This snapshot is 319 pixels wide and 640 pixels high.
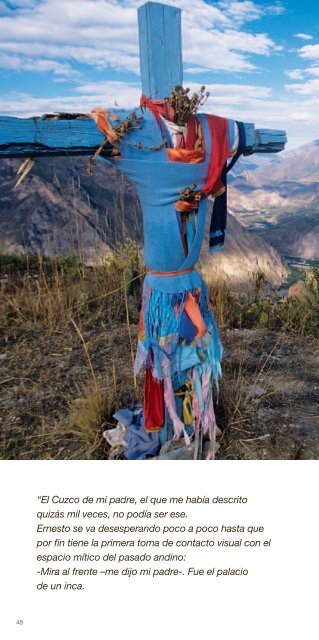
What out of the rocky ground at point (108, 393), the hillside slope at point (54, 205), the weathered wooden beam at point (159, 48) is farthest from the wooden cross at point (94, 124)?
the hillside slope at point (54, 205)

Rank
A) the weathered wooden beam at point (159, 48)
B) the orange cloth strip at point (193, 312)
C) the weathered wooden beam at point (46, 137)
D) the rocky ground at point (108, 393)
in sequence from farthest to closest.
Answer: the rocky ground at point (108, 393) → the orange cloth strip at point (193, 312) → the weathered wooden beam at point (159, 48) → the weathered wooden beam at point (46, 137)

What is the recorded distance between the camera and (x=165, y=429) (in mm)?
2033

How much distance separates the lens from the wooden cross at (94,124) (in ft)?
4.97

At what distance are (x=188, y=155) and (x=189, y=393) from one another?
906mm

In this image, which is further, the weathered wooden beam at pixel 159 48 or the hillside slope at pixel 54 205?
the hillside slope at pixel 54 205

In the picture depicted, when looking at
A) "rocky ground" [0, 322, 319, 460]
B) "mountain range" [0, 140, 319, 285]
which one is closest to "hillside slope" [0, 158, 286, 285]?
"mountain range" [0, 140, 319, 285]

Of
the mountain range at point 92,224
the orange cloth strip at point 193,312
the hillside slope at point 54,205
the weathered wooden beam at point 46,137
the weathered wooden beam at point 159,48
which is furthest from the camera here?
the hillside slope at point 54,205

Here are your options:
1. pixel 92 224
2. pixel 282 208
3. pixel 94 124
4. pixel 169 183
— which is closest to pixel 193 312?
pixel 169 183

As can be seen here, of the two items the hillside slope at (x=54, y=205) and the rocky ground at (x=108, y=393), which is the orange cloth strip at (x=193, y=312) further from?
the hillside slope at (x=54, y=205)

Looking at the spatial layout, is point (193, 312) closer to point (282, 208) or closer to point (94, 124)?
point (94, 124)

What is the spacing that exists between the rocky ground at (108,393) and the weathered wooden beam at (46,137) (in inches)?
39.0

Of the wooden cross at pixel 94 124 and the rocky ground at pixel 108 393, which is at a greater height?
the wooden cross at pixel 94 124
